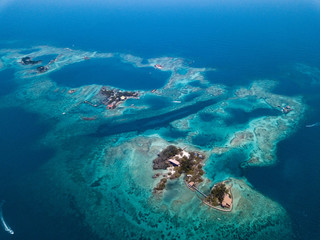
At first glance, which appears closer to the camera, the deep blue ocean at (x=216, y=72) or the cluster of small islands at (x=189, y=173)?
the cluster of small islands at (x=189, y=173)

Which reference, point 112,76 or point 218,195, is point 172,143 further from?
point 112,76

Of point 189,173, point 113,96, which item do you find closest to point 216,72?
point 113,96

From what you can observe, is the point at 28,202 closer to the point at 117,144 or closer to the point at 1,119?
the point at 117,144

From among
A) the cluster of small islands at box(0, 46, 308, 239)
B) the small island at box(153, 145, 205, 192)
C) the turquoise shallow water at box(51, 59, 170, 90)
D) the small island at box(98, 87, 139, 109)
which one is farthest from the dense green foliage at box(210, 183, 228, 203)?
the turquoise shallow water at box(51, 59, 170, 90)

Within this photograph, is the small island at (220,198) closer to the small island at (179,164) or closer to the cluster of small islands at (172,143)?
the cluster of small islands at (172,143)

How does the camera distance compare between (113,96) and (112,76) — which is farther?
(112,76)

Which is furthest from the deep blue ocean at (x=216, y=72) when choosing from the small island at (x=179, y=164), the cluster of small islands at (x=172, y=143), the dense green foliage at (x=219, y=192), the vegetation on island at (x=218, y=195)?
the small island at (x=179, y=164)

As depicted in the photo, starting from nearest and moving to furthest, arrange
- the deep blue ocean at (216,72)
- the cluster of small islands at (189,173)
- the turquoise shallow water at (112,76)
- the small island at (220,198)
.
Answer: the small island at (220,198) → the cluster of small islands at (189,173) → the deep blue ocean at (216,72) → the turquoise shallow water at (112,76)
